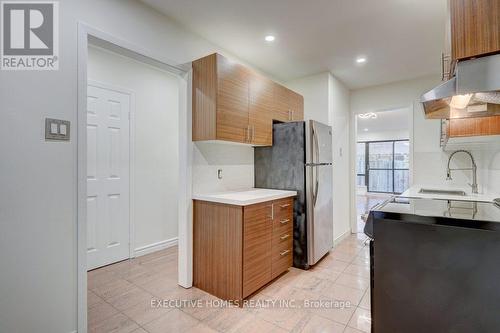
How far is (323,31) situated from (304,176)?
4.98 ft

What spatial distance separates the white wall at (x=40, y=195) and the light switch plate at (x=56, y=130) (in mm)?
31

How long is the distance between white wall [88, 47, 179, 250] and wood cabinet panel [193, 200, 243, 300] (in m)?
1.28

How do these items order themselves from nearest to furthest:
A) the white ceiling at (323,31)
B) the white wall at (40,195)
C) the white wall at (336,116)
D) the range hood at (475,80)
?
the range hood at (475,80) < the white wall at (40,195) < the white ceiling at (323,31) < the white wall at (336,116)

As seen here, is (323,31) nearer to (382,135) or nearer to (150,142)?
(150,142)

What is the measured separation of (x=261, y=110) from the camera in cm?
288

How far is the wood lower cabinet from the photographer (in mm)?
2152

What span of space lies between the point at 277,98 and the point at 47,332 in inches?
116

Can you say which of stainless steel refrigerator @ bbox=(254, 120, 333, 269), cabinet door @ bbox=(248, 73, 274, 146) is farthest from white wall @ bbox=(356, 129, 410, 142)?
cabinet door @ bbox=(248, 73, 274, 146)

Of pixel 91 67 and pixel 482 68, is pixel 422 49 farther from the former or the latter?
pixel 91 67

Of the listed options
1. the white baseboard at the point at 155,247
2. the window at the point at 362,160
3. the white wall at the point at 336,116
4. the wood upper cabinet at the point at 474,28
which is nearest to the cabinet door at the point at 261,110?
the white wall at the point at 336,116

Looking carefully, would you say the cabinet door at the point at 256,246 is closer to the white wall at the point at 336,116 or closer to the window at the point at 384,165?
the white wall at the point at 336,116

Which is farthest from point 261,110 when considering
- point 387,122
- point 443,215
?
point 387,122

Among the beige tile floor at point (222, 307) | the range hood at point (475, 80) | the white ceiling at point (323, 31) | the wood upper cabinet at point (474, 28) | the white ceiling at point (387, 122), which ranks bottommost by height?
the beige tile floor at point (222, 307)

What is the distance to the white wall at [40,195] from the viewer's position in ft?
4.70
